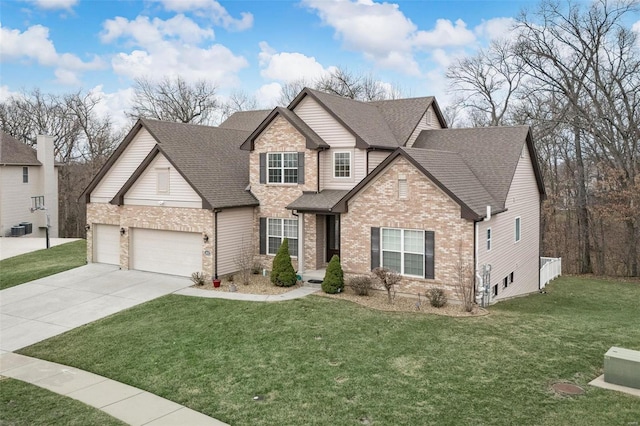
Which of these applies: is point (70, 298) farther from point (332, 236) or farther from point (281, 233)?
point (332, 236)

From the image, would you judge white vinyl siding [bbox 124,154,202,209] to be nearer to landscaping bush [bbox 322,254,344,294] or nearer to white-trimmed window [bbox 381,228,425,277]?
landscaping bush [bbox 322,254,344,294]

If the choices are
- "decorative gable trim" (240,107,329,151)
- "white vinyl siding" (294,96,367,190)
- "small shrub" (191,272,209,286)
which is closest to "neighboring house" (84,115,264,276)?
"small shrub" (191,272,209,286)

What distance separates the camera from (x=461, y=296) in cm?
1612

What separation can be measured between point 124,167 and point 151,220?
364cm

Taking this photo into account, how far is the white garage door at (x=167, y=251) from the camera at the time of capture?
20656 mm

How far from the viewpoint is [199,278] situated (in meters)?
19.3

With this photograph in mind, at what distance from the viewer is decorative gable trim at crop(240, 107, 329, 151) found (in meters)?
20.2

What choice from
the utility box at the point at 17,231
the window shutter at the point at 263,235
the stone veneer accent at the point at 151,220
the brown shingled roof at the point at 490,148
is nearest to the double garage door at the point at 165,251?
the stone veneer accent at the point at 151,220

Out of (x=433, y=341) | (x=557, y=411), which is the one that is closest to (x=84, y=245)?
(x=433, y=341)

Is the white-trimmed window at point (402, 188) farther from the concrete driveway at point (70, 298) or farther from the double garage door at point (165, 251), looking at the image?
the concrete driveway at point (70, 298)

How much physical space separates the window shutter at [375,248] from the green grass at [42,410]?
418 inches

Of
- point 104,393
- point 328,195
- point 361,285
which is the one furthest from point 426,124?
point 104,393

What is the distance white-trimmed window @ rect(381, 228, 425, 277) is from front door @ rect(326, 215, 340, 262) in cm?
359

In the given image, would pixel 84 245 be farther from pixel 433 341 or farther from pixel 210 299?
pixel 433 341
